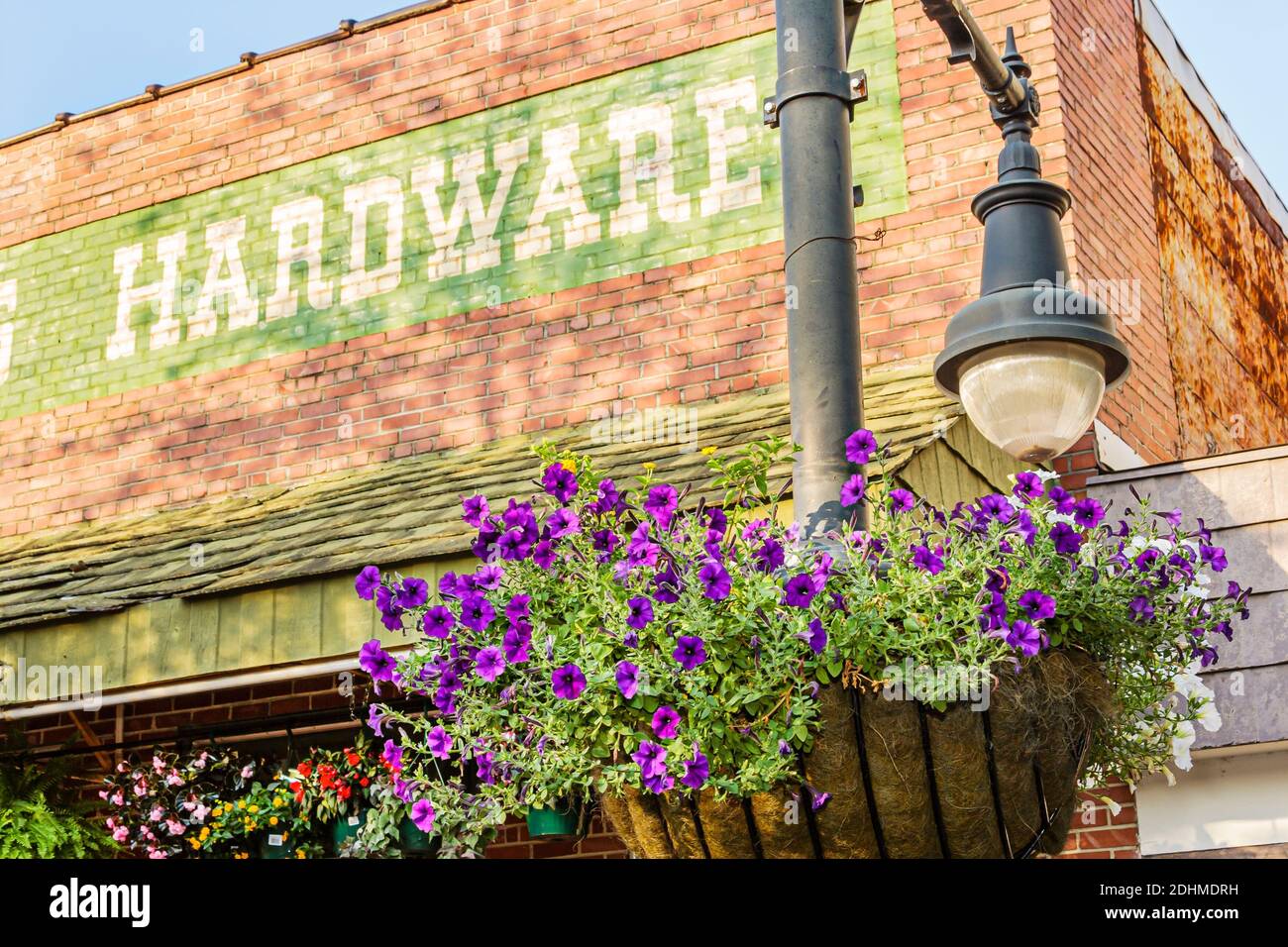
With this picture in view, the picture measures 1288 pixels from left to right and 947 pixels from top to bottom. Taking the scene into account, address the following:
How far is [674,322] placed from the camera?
8180 mm

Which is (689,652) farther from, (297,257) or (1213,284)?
(1213,284)

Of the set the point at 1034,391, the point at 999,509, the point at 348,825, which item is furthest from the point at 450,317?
the point at 999,509

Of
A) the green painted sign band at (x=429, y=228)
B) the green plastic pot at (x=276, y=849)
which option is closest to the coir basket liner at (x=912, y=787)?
the green plastic pot at (x=276, y=849)

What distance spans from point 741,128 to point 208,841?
14.3 feet

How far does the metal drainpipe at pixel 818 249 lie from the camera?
351 cm

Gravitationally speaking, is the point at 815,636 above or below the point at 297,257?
below

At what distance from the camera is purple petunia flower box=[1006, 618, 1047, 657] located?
10.0 ft

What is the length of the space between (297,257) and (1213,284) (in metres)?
5.41

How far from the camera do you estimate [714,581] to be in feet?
10.3

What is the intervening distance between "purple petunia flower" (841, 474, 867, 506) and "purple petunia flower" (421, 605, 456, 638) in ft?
2.88
